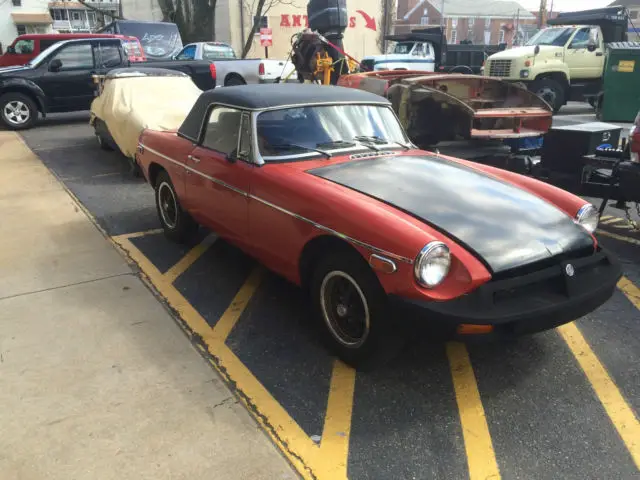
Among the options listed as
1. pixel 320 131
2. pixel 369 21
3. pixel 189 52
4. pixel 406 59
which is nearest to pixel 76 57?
pixel 189 52

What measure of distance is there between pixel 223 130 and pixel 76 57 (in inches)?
387

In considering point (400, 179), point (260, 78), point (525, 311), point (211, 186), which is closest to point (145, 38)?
point (260, 78)

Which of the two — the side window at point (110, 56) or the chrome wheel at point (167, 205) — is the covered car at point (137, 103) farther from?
the side window at point (110, 56)

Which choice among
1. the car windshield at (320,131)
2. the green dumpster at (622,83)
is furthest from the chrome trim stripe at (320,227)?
the green dumpster at (622,83)

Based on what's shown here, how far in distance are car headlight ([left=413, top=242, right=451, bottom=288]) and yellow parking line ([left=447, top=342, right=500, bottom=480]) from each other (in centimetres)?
76

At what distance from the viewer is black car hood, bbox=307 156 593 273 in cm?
289

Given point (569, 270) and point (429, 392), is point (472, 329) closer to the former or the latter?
point (429, 392)

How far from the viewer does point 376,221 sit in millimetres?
2881

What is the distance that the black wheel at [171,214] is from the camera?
5059 mm

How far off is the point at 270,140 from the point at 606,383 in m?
2.70

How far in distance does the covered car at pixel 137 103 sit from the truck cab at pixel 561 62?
31.8ft

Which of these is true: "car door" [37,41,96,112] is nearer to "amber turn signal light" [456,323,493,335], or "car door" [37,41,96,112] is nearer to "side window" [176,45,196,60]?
"side window" [176,45,196,60]

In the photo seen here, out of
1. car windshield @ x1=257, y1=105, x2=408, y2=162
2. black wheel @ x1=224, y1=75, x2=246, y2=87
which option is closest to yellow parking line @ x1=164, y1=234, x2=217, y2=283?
car windshield @ x1=257, y1=105, x2=408, y2=162

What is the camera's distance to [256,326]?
12.3ft
